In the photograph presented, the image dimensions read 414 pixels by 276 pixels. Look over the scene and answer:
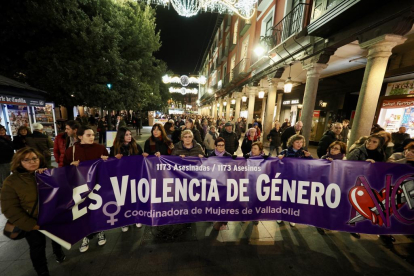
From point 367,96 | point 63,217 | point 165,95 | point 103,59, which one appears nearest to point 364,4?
point 367,96

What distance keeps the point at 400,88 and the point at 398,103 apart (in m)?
0.69

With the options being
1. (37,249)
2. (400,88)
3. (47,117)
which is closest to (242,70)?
(400,88)

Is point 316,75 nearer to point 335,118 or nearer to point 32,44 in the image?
point 335,118

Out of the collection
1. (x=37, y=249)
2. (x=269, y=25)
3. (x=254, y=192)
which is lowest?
(x=37, y=249)

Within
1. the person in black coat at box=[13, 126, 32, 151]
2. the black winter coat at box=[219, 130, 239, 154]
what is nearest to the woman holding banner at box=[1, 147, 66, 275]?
the person in black coat at box=[13, 126, 32, 151]

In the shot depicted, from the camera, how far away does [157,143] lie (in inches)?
155

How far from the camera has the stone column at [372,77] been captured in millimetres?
4488

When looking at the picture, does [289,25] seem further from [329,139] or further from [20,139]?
[20,139]

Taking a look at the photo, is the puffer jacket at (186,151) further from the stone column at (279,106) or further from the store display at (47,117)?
the stone column at (279,106)

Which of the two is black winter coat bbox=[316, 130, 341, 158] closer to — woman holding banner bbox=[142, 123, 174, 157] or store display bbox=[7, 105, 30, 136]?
woman holding banner bbox=[142, 123, 174, 157]

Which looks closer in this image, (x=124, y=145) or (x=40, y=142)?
(x=124, y=145)

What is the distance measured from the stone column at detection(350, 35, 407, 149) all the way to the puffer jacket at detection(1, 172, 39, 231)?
7476 millimetres

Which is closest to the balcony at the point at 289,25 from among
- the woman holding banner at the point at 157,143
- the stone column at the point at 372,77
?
the stone column at the point at 372,77

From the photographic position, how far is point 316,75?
6812mm
